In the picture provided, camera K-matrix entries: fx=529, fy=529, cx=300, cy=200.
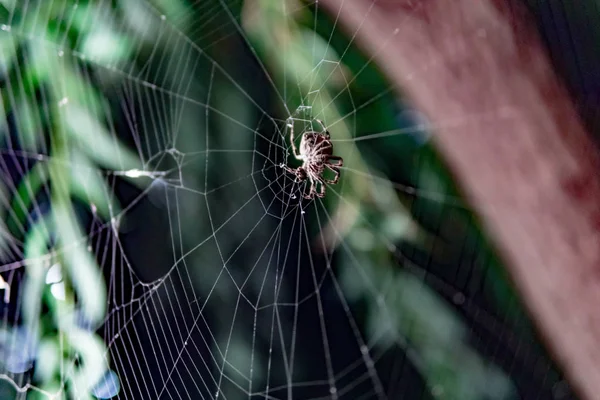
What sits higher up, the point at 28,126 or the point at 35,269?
the point at 28,126

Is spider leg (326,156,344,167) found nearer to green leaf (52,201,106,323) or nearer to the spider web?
the spider web

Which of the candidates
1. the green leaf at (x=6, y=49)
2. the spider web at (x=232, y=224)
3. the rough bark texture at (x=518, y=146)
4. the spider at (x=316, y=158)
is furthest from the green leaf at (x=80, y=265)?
the rough bark texture at (x=518, y=146)

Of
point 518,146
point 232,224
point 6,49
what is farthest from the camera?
point 232,224

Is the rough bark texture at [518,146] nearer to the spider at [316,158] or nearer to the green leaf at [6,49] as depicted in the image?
the spider at [316,158]

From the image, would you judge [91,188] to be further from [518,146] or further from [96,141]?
[518,146]

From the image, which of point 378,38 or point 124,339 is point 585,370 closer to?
point 378,38

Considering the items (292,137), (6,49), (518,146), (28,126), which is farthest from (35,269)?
(518,146)
